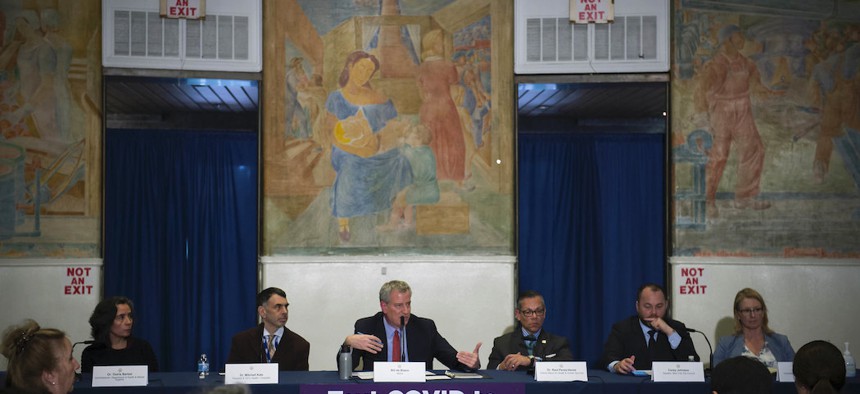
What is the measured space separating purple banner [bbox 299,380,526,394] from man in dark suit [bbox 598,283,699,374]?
1091 millimetres

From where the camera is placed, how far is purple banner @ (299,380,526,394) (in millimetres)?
4957

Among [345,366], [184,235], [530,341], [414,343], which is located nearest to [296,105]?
[184,235]

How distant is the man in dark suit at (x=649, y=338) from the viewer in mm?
5938

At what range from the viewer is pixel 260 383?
197 inches

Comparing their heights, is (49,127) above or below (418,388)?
above

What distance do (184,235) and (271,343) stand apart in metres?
2.60

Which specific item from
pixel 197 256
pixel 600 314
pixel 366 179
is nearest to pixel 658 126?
pixel 600 314

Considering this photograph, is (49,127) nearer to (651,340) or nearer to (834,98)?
(651,340)

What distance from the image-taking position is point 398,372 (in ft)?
16.5

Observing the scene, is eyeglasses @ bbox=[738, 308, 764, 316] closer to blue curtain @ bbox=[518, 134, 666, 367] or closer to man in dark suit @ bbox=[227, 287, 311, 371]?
blue curtain @ bbox=[518, 134, 666, 367]

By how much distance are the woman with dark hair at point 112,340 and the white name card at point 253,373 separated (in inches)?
40.3

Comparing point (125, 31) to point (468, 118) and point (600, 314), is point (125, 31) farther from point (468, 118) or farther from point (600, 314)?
point (600, 314)

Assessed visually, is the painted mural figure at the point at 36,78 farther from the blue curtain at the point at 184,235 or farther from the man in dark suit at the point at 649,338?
the man in dark suit at the point at 649,338

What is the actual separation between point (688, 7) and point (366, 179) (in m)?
3.05
